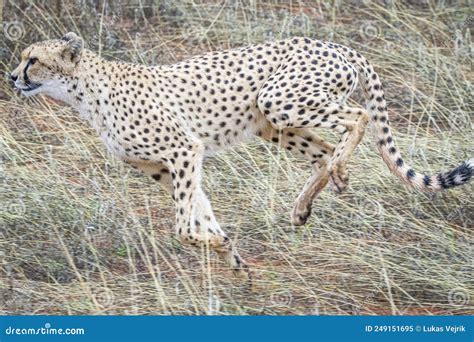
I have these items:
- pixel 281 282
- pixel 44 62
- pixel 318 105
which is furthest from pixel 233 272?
pixel 44 62

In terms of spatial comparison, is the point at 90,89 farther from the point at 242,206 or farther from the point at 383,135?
the point at 383,135

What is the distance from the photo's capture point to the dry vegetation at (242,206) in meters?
5.64

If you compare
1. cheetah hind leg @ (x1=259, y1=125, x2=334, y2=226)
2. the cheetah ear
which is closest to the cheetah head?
the cheetah ear

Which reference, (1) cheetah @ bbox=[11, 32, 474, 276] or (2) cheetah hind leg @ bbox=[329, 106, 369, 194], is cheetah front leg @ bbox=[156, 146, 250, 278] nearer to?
(1) cheetah @ bbox=[11, 32, 474, 276]

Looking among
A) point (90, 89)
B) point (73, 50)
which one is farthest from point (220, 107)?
point (73, 50)

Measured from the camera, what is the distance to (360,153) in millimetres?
6805

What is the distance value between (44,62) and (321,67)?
122cm

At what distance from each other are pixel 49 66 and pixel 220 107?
77 cm

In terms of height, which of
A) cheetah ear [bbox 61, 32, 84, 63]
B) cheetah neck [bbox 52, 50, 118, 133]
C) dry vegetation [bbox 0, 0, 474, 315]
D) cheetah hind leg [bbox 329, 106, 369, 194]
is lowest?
dry vegetation [bbox 0, 0, 474, 315]

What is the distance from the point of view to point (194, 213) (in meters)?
5.71

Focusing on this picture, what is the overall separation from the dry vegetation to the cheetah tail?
0.27 meters

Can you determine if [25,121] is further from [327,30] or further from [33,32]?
[327,30]

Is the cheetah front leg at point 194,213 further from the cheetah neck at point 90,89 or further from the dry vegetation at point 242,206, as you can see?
the cheetah neck at point 90,89

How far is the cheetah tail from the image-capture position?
5965 mm
